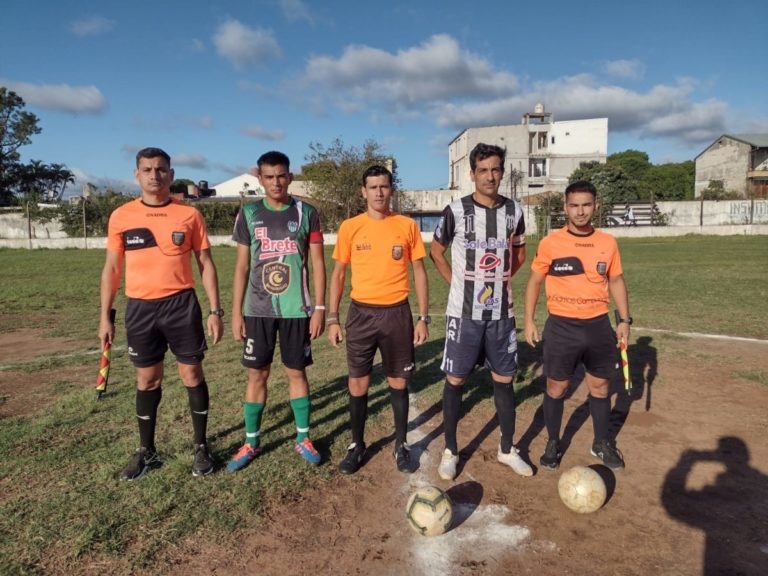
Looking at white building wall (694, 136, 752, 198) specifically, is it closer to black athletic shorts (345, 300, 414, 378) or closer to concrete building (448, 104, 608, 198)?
concrete building (448, 104, 608, 198)

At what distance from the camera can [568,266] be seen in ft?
13.2

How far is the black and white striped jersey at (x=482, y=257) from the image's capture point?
3.94 meters

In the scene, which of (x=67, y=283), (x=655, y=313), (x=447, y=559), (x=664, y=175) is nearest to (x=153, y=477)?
(x=447, y=559)

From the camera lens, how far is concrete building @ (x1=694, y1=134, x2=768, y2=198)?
50.8m

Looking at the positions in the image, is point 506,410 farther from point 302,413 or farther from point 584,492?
point 302,413

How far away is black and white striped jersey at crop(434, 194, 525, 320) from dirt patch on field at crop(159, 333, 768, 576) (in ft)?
4.17

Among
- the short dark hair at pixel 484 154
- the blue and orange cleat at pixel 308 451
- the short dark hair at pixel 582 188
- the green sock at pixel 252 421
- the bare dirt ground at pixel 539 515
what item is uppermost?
the short dark hair at pixel 484 154

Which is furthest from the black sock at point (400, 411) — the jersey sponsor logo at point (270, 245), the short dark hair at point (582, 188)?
the short dark hair at point (582, 188)

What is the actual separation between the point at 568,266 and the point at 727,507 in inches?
75.5

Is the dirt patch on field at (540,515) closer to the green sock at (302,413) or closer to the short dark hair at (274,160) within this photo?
the green sock at (302,413)

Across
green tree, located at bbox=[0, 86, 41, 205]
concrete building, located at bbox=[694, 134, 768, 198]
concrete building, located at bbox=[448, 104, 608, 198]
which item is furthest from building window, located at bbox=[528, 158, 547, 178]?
green tree, located at bbox=[0, 86, 41, 205]

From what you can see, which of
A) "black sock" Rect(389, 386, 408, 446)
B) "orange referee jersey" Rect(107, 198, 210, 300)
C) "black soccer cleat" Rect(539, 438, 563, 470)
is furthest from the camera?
"black sock" Rect(389, 386, 408, 446)

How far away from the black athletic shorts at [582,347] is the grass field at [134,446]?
61.1 inches

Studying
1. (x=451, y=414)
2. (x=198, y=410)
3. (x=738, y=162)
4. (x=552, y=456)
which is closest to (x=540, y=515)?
(x=552, y=456)
